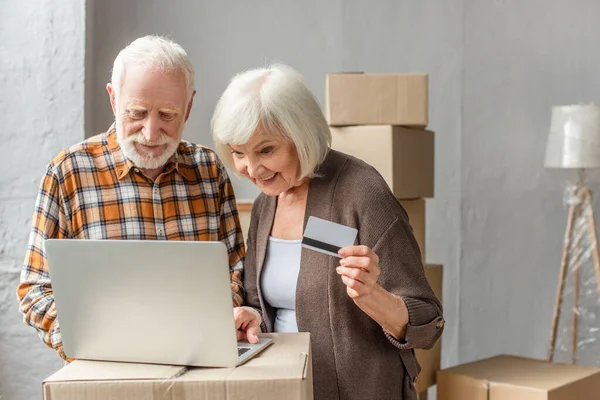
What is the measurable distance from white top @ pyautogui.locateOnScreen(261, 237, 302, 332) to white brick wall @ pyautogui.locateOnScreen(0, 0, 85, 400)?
52.9 inches

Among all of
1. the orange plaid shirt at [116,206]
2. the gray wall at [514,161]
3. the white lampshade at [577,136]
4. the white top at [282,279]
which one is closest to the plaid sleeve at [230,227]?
the orange plaid shirt at [116,206]

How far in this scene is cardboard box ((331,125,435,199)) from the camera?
2.65 meters

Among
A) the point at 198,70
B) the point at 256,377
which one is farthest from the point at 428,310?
the point at 198,70

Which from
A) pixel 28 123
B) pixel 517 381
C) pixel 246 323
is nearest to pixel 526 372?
pixel 517 381

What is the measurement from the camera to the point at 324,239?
1398mm

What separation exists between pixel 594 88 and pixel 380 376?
2308 millimetres

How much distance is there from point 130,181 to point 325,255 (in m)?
0.50

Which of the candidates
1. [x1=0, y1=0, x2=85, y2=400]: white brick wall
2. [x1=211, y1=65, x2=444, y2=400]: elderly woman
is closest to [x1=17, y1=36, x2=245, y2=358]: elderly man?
[x1=211, y1=65, x2=444, y2=400]: elderly woman

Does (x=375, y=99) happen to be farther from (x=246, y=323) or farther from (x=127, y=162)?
(x=246, y=323)

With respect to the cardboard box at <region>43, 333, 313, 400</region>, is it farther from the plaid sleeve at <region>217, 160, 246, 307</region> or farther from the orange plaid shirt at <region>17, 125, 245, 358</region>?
the plaid sleeve at <region>217, 160, 246, 307</region>

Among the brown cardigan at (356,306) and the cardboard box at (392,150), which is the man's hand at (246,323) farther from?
the cardboard box at (392,150)

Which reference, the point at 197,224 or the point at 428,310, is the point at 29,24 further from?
the point at 428,310

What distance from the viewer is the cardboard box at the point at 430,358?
2871mm

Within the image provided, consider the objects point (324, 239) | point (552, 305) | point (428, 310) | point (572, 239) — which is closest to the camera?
→ point (324, 239)
